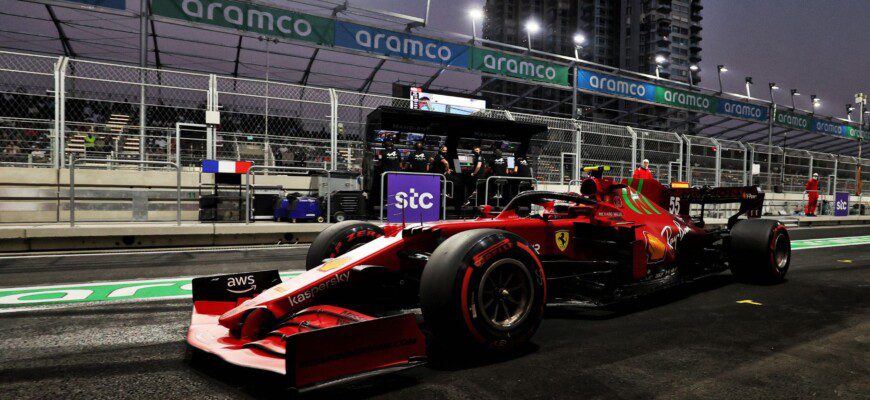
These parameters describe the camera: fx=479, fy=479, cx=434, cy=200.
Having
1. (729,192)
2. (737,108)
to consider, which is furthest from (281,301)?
(737,108)

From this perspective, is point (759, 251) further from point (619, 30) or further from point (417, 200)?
point (619, 30)

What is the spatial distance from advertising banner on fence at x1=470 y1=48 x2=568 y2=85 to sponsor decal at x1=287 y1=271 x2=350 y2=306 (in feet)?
58.2

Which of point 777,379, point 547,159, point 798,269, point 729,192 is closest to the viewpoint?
point 777,379

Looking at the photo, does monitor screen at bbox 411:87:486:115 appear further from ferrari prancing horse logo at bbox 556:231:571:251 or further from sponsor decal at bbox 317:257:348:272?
sponsor decal at bbox 317:257:348:272

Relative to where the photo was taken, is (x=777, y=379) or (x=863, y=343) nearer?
(x=777, y=379)

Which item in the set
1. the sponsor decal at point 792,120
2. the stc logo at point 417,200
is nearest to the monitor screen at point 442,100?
the stc logo at point 417,200

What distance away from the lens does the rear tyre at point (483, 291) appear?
2.51 meters

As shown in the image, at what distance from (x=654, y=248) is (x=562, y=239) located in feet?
3.81

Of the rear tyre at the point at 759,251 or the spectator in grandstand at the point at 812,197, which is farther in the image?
the spectator in grandstand at the point at 812,197

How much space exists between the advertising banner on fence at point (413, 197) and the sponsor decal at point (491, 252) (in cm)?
682

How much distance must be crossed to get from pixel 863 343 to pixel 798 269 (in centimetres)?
376

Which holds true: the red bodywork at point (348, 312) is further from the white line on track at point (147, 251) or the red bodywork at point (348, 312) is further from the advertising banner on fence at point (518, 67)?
the advertising banner on fence at point (518, 67)

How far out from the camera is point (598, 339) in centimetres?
314

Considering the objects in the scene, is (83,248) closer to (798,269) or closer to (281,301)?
(281,301)
